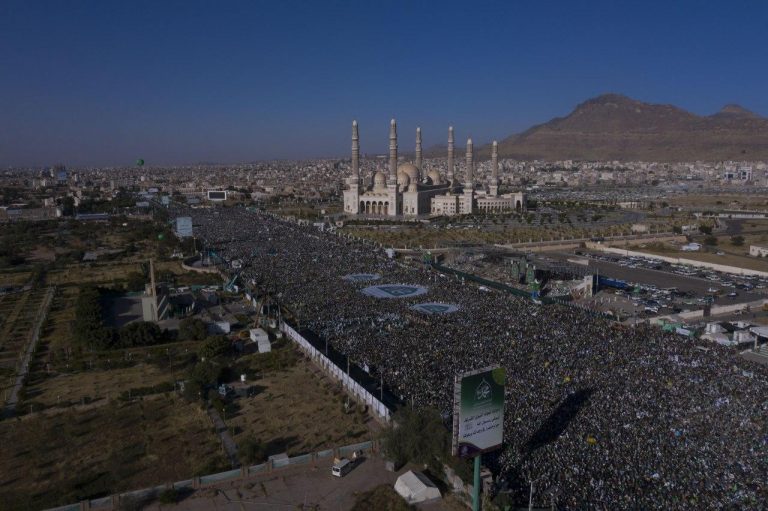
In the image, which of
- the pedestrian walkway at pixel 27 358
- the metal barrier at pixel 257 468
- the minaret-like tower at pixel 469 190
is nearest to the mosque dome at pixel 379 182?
the minaret-like tower at pixel 469 190

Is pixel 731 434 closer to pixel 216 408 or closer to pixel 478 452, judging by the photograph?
pixel 478 452

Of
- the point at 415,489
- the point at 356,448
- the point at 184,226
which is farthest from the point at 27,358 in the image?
the point at 184,226

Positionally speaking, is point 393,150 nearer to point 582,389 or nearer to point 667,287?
point 667,287

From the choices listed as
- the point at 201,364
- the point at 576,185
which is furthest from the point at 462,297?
the point at 576,185

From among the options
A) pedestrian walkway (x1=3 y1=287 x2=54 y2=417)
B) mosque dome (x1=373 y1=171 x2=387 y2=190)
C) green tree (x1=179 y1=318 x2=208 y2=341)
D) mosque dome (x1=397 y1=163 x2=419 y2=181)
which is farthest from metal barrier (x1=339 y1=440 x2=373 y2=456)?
mosque dome (x1=397 y1=163 x2=419 y2=181)

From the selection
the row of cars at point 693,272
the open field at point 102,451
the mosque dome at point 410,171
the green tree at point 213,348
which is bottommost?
the row of cars at point 693,272

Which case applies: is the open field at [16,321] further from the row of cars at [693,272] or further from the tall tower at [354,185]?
the tall tower at [354,185]
